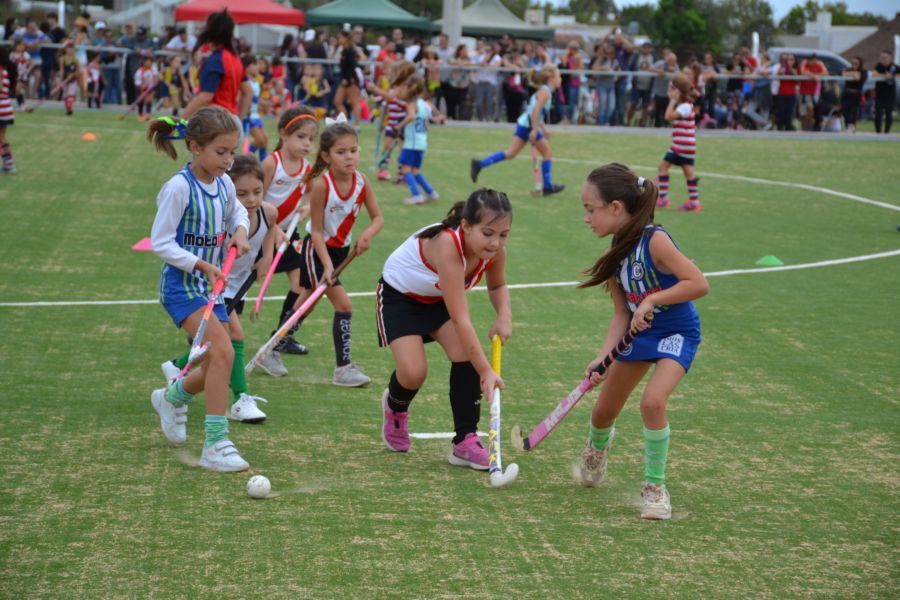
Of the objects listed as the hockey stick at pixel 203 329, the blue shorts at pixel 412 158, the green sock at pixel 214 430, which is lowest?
the green sock at pixel 214 430

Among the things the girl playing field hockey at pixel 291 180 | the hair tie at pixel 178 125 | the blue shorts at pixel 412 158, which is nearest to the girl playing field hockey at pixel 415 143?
the blue shorts at pixel 412 158

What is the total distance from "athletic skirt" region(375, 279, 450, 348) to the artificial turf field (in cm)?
66

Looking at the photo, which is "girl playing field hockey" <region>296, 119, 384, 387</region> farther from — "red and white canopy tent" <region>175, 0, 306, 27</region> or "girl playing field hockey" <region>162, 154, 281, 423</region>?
"red and white canopy tent" <region>175, 0, 306, 27</region>

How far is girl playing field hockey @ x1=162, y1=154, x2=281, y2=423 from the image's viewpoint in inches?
256

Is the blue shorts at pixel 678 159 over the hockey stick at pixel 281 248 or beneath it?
over

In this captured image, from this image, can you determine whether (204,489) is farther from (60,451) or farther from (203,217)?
(203,217)

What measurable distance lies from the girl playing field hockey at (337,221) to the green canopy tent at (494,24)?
31669mm

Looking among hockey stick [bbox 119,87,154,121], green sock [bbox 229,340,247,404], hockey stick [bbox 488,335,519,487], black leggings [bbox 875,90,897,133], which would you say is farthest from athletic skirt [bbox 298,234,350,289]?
black leggings [bbox 875,90,897,133]

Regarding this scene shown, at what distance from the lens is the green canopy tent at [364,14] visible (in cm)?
3338

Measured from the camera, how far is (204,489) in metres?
5.13

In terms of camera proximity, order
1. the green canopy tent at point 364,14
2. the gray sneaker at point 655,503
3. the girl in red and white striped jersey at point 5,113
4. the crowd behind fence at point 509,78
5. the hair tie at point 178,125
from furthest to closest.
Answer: the green canopy tent at point 364,14
the crowd behind fence at point 509,78
the girl in red and white striped jersey at point 5,113
the hair tie at point 178,125
the gray sneaker at point 655,503

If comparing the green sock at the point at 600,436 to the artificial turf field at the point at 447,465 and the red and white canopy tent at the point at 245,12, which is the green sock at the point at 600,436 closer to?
the artificial turf field at the point at 447,465

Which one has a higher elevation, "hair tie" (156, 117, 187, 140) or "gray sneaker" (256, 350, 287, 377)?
"hair tie" (156, 117, 187, 140)

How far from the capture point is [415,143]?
1534 cm
